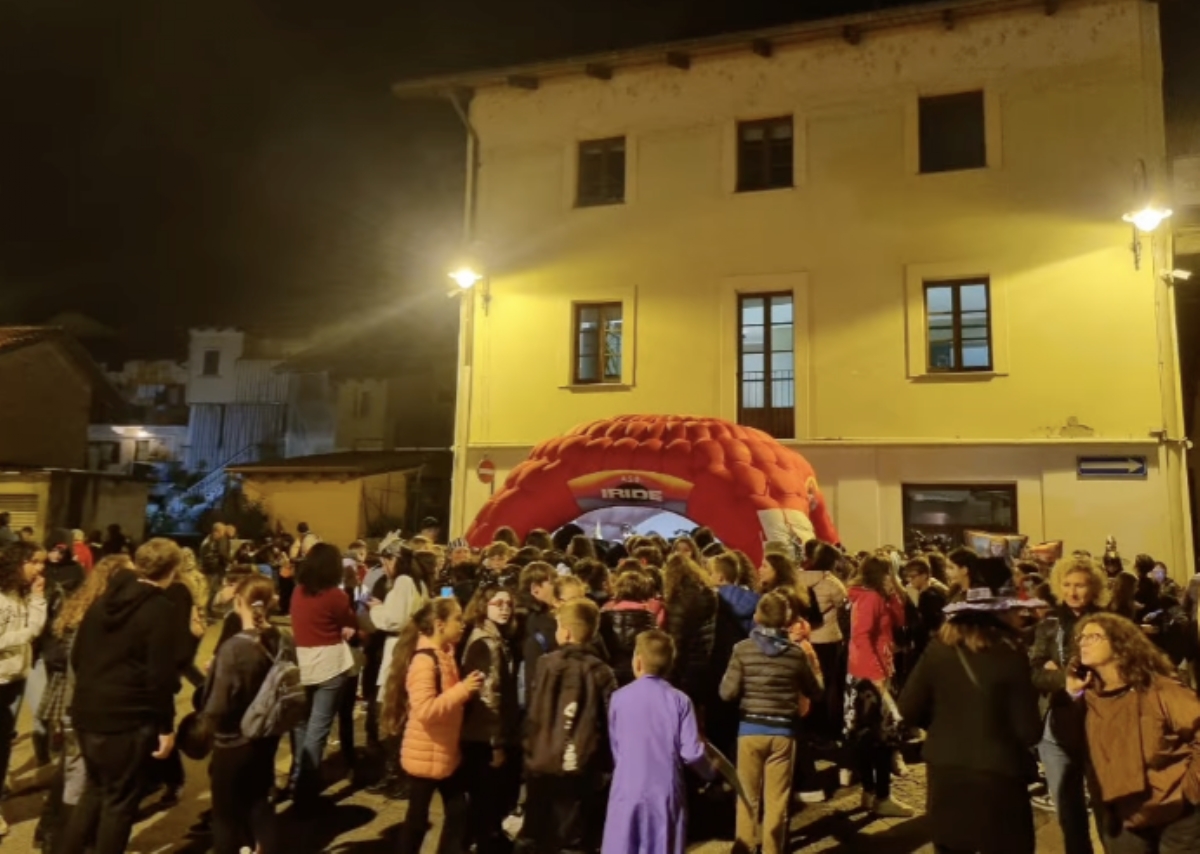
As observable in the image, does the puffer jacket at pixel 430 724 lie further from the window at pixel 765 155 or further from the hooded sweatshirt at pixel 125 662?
the window at pixel 765 155

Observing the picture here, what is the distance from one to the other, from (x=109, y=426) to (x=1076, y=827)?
3658 cm

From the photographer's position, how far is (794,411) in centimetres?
1555

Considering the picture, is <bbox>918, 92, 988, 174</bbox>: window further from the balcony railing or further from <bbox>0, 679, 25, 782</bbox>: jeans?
<bbox>0, 679, 25, 782</bbox>: jeans

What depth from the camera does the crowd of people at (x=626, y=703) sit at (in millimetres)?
3781

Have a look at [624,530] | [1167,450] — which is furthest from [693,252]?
[1167,450]

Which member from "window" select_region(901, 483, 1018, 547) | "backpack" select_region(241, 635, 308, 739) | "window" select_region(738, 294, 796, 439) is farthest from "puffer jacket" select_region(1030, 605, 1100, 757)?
"window" select_region(738, 294, 796, 439)

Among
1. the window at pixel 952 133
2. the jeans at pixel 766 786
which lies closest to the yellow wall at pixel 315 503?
the window at pixel 952 133

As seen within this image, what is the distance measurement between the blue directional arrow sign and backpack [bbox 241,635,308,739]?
42.9ft

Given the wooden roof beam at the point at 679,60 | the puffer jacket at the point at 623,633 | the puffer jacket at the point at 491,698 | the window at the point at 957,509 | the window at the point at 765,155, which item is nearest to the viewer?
the puffer jacket at the point at 491,698

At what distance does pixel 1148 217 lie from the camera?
43.9ft

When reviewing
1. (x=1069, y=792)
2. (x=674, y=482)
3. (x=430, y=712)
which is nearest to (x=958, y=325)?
(x=674, y=482)

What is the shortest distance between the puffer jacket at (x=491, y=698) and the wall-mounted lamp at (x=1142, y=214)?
43.6 feet

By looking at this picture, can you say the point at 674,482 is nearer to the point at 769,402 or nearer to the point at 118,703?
the point at 769,402

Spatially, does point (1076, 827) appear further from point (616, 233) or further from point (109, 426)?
point (109, 426)
